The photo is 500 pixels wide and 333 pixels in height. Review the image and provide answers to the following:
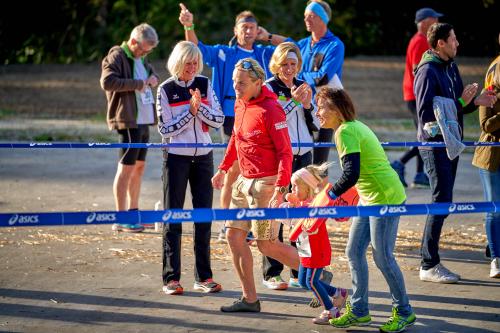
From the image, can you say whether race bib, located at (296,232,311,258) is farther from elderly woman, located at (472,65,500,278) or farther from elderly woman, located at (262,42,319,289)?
elderly woman, located at (472,65,500,278)

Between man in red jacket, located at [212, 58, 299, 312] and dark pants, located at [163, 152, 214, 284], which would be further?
dark pants, located at [163, 152, 214, 284]

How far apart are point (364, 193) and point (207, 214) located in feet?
3.87

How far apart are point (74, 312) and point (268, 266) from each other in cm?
171

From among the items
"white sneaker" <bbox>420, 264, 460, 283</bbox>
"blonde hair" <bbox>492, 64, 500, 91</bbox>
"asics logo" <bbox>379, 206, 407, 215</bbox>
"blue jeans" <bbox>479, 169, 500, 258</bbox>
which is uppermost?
"blonde hair" <bbox>492, 64, 500, 91</bbox>

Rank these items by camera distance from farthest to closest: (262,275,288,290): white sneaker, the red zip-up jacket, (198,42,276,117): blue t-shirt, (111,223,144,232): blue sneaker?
(111,223,144,232): blue sneaker < (198,42,276,117): blue t-shirt < (262,275,288,290): white sneaker < the red zip-up jacket

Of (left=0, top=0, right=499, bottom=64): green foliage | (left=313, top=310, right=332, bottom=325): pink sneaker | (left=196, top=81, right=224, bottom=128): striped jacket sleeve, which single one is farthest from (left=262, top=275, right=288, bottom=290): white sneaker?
(left=0, top=0, right=499, bottom=64): green foliage

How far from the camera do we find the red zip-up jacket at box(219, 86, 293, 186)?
6.75 meters

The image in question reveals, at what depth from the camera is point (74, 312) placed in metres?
6.91

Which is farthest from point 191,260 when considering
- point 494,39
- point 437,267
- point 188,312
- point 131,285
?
point 494,39

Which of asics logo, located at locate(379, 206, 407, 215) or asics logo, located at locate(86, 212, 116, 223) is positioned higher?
asics logo, located at locate(379, 206, 407, 215)

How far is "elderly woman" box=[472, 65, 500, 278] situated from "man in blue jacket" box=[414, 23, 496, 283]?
0.22 metres

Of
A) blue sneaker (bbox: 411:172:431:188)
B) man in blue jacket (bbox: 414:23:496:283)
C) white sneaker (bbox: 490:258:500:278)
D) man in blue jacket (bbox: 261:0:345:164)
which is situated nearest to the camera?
man in blue jacket (bbox: 414:23:496:283)

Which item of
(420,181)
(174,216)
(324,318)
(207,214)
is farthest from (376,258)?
(420,181)

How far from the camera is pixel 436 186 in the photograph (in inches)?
308
